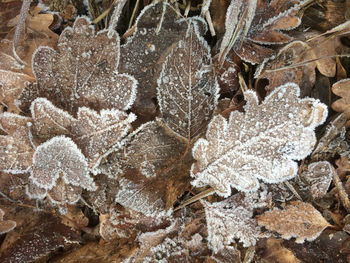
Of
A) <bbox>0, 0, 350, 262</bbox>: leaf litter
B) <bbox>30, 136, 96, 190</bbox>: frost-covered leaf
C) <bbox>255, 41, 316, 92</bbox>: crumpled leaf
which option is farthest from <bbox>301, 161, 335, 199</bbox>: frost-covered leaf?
<bbox>30, 136, 96, 190</bbox>: frost-covered leaf

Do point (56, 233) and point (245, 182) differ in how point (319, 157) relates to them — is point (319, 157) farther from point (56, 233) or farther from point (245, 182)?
point (56, 233)

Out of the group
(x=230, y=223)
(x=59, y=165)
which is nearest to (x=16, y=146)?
(x=59, y=165)

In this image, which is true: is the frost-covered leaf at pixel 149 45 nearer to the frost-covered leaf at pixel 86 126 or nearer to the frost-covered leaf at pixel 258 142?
the frost-covered leaf at pixel 86 126

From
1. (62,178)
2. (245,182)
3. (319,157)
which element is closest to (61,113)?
(62,178)

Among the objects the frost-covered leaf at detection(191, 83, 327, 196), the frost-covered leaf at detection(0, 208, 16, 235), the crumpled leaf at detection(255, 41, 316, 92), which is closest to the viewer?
the frost-covered leaf at detection(191, 83, 327, 196)

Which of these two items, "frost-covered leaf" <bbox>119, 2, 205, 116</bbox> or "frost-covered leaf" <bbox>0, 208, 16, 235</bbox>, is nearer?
"frost-covered leaf" <bbox>119, 2, 205, 116</bbox>

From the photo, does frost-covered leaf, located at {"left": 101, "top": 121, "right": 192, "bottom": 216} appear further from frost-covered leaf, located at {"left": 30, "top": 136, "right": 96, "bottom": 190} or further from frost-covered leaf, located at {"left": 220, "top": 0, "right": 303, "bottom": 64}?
frost-covered leaf, located at {"left": 220, "top": 0, "right": 303, "bottom": 64}

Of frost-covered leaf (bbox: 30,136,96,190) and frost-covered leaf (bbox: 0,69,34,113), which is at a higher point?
frost-covered leaf (bbox: 0,69,34,113)
